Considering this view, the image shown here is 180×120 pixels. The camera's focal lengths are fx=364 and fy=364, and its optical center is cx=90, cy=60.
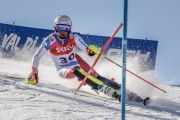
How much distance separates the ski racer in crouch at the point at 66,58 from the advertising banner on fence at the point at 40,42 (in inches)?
239

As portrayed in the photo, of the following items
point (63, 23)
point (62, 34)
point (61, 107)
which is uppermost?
point (63, 23)

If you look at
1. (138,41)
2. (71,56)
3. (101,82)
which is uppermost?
(138,41)

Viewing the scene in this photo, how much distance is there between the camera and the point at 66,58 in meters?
7.48

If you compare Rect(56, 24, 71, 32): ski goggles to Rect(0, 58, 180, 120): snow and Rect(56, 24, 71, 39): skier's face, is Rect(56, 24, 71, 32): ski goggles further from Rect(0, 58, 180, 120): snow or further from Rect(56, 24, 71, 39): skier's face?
Rect(0, 58, 180, 120): snow

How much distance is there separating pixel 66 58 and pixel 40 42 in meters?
7.04

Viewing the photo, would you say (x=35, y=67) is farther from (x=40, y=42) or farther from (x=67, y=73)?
(x=40, y=42)

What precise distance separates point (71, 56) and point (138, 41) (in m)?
6.51

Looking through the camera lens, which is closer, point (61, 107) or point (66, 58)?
point (61, 107)

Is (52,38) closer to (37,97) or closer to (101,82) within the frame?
(101,82)

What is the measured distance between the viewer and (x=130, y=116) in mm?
4996

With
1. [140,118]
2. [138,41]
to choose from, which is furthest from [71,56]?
[138,41]

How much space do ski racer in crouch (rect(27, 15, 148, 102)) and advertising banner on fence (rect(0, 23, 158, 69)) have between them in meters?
6.07

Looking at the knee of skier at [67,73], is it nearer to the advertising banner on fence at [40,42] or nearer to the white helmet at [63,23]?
the white helmet at [63,23]

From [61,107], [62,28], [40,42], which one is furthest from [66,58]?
[40,42]
